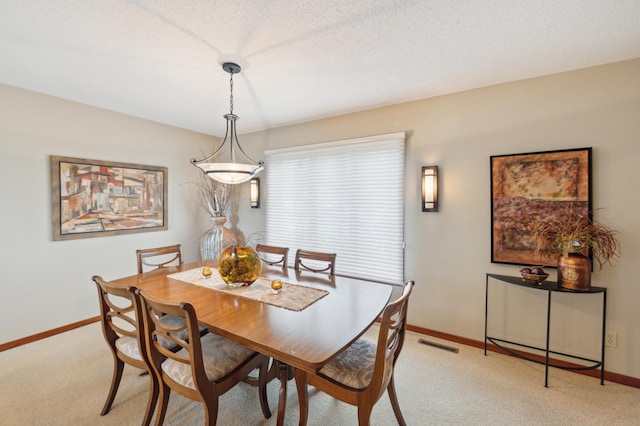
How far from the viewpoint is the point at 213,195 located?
177 inches

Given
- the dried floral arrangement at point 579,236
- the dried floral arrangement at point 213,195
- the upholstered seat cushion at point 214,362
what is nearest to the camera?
the upholstered seat cushion at point 214,362

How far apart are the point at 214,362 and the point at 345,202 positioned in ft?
7.85

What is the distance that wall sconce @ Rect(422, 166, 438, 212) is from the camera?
2.96m

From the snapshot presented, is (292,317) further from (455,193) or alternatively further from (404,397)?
(455,193)

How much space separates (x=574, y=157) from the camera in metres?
2.38

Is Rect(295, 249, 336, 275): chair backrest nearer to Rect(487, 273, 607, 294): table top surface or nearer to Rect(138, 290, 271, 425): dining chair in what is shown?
Rect(138, 290, 271, 425): dining chair

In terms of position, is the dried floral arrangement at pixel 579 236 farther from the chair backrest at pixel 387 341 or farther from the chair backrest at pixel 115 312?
the chair backrest at pixel 115 312

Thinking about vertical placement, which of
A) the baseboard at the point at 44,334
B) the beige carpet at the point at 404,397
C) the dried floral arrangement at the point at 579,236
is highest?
the dried floral arrangement at the point at 579,236

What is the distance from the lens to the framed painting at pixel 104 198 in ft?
10.1

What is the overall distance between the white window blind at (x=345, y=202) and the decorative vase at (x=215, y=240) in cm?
71

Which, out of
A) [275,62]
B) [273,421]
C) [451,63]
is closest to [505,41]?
[451,63]

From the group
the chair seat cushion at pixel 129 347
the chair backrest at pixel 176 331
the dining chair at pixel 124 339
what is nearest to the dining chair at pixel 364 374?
the chair backrest at pixel 176 331

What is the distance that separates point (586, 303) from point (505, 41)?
226 cm

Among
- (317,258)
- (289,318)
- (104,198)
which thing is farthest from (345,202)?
(104,198)
